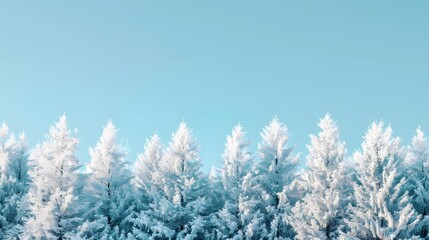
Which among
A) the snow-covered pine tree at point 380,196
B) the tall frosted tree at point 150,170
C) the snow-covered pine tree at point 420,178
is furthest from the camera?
the tall frosted tree at point 150,170

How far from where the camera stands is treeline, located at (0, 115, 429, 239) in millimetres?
36906

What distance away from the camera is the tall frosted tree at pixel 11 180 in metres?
40.5

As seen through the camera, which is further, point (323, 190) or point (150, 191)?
point (150, 191)

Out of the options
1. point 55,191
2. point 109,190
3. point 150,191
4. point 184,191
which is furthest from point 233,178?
point 55,191

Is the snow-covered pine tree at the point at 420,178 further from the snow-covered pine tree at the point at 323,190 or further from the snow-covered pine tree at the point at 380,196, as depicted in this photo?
the snow-covered pine tree at the point at 323,190

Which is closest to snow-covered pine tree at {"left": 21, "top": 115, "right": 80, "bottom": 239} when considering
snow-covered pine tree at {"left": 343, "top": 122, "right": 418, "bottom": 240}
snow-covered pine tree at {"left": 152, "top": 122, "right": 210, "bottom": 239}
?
snow-covered pine tree at {"left": 152, "top": 122, "right": 210, "bottom": 239}

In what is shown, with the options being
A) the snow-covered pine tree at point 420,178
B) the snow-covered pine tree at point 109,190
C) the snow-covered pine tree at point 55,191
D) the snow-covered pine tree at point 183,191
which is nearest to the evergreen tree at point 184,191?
the snow-covered pine tree at point 183,191

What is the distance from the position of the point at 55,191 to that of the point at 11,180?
5490 millimetres

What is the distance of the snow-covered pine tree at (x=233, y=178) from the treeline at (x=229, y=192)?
0.08m

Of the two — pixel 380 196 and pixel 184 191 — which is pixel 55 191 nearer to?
pixel 184 191

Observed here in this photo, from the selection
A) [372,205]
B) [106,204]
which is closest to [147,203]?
[106,204]

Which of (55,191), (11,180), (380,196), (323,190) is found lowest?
(380,196)

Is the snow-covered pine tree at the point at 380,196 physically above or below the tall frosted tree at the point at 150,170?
below

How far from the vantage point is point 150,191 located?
141 ft
